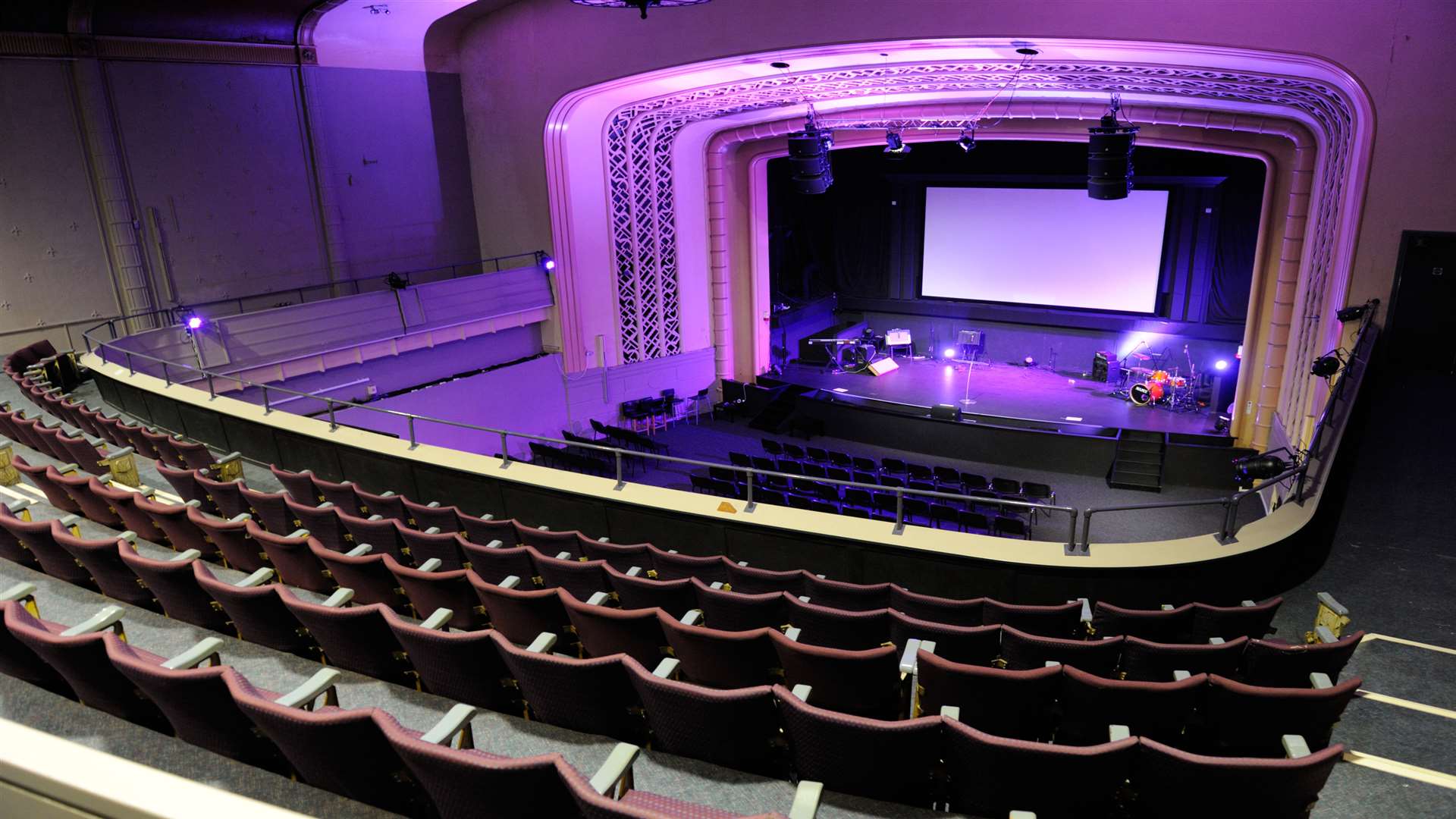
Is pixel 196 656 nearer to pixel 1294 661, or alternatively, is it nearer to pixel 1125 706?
pixel 1125 706

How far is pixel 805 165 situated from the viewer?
47.3 feet

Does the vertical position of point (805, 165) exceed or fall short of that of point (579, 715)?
it exceeds it

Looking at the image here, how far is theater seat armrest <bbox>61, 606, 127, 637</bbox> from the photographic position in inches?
145

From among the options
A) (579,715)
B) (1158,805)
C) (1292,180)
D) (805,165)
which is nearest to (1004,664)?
(1158,805)

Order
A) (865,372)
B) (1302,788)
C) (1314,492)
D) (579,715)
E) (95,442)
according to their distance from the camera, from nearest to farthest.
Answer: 1. (1302,788)
2. (579,715)
3. (1314,492)
4. (95,442)
5. (865,372)

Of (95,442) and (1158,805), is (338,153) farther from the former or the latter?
(1158,805)

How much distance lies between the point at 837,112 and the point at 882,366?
5828mm

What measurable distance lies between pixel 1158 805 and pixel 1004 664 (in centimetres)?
145

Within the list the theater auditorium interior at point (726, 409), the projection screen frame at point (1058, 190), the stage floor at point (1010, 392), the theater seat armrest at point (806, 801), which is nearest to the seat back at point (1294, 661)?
the theater auditorium interior at point (726, 409)

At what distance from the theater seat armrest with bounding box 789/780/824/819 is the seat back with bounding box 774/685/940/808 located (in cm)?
30

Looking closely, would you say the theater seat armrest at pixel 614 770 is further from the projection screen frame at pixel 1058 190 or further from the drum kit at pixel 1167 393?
the projection screen frame at pixel 1058 190

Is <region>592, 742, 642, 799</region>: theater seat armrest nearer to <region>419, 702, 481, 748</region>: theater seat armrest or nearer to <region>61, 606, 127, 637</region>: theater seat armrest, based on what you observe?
<region>419, 702, 481, 748</region>: theater seat armrest

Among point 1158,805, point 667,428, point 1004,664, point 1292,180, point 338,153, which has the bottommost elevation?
point 667,428

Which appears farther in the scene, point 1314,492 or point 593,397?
point 593,397
